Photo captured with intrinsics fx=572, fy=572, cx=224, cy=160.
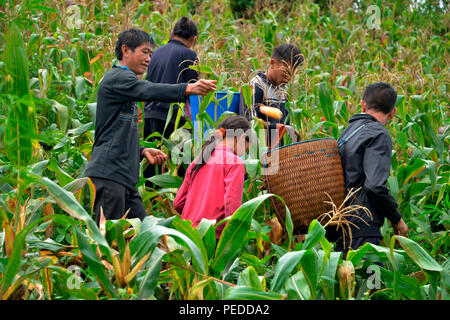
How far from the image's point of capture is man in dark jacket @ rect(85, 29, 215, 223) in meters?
3.04

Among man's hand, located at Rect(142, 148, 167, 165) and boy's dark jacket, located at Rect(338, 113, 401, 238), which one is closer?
boy's dark jacket, located at Rect(338, 113, 401, 238)

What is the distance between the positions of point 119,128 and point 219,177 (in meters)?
0.61

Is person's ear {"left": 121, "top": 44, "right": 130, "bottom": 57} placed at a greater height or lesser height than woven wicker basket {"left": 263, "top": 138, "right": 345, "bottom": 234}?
greater

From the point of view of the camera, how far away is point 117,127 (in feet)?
10.2

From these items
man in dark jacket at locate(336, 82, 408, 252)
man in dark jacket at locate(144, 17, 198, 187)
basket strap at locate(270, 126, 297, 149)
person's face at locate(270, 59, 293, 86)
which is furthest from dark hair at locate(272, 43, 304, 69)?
man in dark jacket at locate(336, 82, 408, 252)

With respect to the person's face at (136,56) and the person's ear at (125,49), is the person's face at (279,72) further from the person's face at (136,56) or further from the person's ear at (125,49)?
the person's ear at (125,49)

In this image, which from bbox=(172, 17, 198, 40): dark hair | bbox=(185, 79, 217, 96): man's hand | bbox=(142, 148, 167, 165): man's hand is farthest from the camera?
bbox=(172, 17, 198, 40): dark hair

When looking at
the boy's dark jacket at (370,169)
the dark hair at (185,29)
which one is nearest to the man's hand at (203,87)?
the boy's dark jacket at (370,169)

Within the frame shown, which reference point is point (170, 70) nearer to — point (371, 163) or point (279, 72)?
point (279, 72)

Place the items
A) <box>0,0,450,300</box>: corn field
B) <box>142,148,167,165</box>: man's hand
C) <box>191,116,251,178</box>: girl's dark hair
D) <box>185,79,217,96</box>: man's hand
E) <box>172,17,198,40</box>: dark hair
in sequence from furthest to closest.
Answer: <box>172,17,198,40</box>: dark hair, <box>142,148,167,165</box>: man's hand, <box>191,116,251,178</box>: girl's dark hair, <box>185,79,217,96</box>: man's hand, <box>0,0,450,300</box>: corn field

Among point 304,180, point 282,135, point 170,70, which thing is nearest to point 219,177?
point 304,180

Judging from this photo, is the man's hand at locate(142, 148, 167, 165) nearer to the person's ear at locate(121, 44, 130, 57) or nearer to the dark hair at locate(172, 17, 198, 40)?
the person's ear at locate(121, 44, 130, 57)

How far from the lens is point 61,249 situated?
2.62 m

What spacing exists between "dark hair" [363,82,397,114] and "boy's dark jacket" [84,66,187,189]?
119 centimetres
